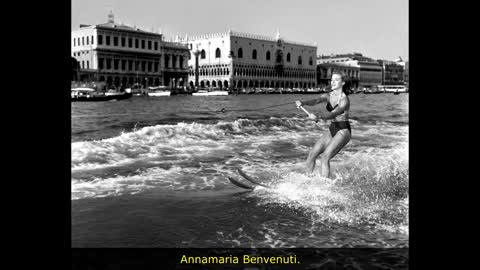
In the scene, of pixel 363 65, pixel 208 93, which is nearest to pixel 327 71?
pixel 363 65

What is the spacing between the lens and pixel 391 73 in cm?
12544

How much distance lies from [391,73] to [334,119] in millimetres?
126906

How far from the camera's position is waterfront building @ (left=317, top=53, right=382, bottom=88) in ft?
374

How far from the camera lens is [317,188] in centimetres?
550

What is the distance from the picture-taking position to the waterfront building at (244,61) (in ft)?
294

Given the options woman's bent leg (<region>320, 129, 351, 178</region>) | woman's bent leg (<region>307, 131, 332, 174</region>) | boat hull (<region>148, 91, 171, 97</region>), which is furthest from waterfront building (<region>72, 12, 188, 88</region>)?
woman's bent leg (<region>320, 129, 351, 178</region>)

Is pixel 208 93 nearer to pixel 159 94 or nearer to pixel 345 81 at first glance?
pixel 159 94

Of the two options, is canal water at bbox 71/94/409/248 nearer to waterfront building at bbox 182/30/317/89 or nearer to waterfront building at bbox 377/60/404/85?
waterfront building at bbox 182/30/317/89

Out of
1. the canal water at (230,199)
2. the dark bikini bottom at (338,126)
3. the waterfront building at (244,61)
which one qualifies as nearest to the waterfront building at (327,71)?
the waterfront building at (244,61)

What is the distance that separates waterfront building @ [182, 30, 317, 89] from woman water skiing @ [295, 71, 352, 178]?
7963cm

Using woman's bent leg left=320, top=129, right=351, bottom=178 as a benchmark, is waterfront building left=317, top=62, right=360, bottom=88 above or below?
above
